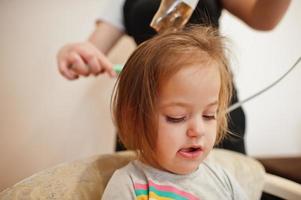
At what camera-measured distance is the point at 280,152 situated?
153 centimetres

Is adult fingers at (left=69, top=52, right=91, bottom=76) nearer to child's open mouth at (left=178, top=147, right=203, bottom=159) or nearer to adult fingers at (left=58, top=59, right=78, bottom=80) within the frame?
adult fingers at (left=58, top=59, right=78, bottom=80)

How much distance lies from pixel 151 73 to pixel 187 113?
0.09 m

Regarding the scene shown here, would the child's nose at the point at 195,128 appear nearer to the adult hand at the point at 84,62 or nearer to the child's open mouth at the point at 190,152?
the child's open mouth at the point at 190,152

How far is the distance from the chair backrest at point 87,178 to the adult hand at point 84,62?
0.62 ft

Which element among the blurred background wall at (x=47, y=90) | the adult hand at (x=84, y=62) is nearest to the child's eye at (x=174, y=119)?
the adult hand at (x=84, y=62)

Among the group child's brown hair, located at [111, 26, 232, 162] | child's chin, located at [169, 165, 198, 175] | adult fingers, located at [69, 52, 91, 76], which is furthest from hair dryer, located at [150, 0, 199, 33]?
child's chin, located at [169, 165, 198, 175]

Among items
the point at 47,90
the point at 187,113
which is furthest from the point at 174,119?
the point at 47,90

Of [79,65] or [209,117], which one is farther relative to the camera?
[79,65]

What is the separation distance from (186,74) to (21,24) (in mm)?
813

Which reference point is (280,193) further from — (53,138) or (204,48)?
(53,138)

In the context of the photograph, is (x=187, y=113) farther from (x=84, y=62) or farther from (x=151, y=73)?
(x=84, y=62)

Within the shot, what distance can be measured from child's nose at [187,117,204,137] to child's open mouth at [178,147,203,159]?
0.10 feet

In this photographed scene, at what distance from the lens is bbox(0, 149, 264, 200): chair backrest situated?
1.93 feet

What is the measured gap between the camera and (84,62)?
2.27 feet
